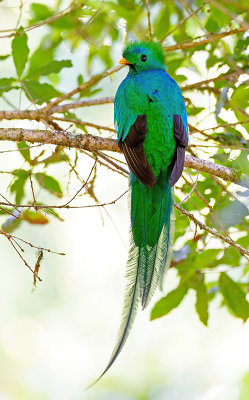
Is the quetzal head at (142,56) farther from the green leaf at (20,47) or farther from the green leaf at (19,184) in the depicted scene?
the green leaf at (19,184)

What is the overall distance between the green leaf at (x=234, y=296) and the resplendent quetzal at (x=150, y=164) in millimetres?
741

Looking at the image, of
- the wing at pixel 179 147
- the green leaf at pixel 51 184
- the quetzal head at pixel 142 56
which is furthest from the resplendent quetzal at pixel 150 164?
the green leaf at pixel 51 184

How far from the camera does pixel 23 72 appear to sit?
3783 millimetres

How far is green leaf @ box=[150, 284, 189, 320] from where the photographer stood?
3592mm

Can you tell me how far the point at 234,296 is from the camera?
11.7 ft

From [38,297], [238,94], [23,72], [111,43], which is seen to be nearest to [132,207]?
[238,94]

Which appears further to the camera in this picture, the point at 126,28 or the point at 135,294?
the point at 126,28

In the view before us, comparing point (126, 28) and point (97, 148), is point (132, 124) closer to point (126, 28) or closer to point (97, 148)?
point (97, 148)

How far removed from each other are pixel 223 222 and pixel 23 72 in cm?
157

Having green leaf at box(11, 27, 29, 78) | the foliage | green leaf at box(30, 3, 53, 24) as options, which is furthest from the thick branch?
green leaf at box(30, 3, 53, 24)

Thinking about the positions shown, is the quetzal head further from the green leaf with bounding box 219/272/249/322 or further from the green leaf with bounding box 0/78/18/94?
the green leaf with bounding box 219/272/249/322

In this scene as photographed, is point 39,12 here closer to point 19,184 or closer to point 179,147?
point 19,184

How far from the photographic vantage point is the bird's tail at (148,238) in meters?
2.80

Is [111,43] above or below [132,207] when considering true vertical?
above
